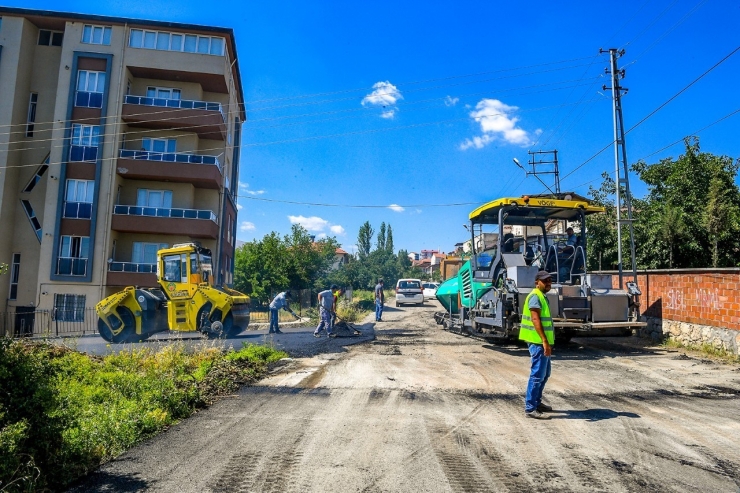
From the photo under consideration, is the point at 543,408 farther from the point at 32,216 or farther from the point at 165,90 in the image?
the point at 32,216

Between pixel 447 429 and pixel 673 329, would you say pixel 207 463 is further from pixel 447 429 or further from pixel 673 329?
pixel 673 329

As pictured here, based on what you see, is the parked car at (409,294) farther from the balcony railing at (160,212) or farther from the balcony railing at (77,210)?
the balcony railing at (77,210)

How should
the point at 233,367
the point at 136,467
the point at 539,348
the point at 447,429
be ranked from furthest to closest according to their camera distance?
the point at 233,367, the point at 539,348, the point at 447,429, the point at 136,467

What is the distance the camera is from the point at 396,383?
295 inches

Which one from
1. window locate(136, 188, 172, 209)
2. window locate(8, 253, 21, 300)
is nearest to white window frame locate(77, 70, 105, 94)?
window locate(136, 188, 172, 209)

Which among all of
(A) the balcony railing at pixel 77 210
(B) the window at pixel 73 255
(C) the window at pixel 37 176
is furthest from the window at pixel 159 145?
(B) the window at pixel 73 255

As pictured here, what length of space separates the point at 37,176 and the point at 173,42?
33.2 feet

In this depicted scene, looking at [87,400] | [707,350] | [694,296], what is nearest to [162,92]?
[87,400]

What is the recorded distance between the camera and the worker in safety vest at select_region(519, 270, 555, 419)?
548cm

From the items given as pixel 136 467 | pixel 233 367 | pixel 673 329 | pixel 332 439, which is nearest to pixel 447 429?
pixel 332 439

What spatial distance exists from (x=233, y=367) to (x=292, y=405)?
2.31 m

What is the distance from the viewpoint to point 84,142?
24.6 metres

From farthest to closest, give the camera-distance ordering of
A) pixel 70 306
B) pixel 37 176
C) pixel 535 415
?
1. pixel 37 176
2. pixel 70 306
3. pixel 535 415

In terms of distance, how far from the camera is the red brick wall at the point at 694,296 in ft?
32.0
